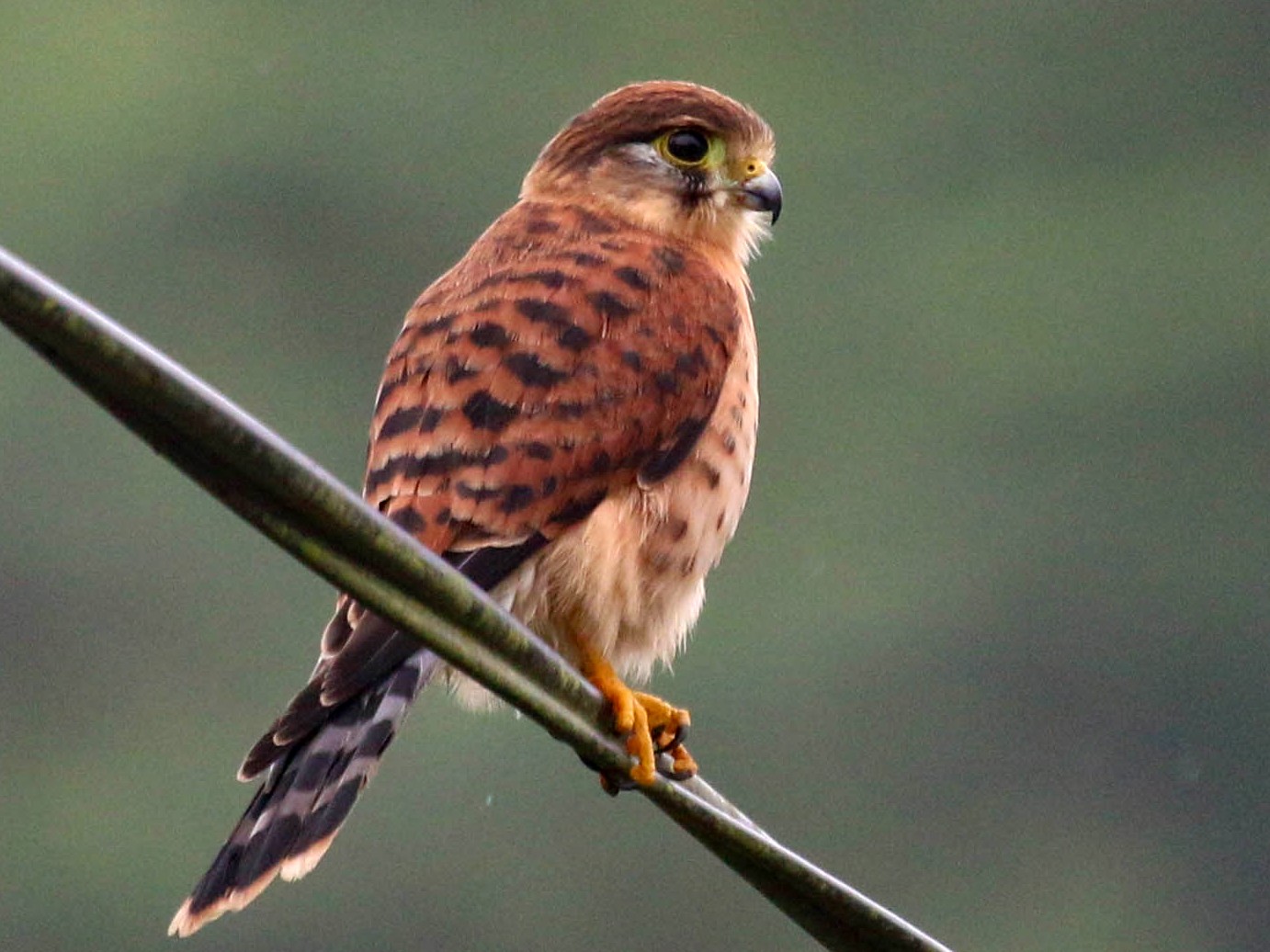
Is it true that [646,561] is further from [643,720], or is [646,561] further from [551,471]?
[643,720]

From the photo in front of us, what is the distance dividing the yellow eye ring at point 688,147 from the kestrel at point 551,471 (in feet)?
0.52

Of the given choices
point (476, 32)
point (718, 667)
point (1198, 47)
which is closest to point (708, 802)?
point (718, 667)

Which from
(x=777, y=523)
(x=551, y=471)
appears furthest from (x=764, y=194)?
(x=777, y=523)

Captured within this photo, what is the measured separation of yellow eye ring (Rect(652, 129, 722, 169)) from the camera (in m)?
4.36

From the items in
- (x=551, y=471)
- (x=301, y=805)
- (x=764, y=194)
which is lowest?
(x=301, y=805)

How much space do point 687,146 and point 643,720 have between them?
4.56 feet

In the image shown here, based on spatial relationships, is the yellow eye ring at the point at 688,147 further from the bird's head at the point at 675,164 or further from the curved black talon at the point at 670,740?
the curved black talon at the point at 670,740

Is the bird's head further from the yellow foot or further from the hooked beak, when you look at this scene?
the yellow foot

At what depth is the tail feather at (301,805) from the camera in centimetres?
300

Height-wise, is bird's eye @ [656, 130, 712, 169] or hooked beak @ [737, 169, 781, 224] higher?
bird's eye @ [656, 130, 712, 169]

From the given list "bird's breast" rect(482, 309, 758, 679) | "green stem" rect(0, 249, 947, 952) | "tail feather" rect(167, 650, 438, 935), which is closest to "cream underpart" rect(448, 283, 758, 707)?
"bird's breast" rect(482, 309, 758, 679)

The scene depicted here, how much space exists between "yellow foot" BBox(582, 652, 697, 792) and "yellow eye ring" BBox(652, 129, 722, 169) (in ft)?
3.41

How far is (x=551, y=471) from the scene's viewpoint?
341 cm

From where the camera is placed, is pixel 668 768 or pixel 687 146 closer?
pixel 668 768
